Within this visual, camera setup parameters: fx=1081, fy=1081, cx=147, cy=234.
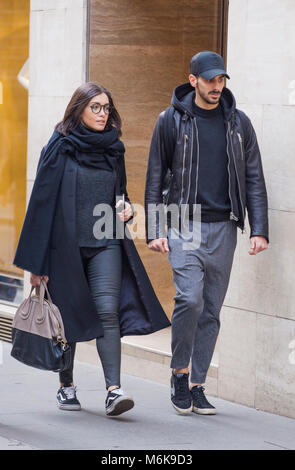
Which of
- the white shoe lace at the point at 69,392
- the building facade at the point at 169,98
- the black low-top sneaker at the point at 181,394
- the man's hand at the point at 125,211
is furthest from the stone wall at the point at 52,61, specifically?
the black low-top sneaker at the point at 181,394

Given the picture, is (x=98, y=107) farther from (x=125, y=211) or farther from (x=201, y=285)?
(x=201, y=285)

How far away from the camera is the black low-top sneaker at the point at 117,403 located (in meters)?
6.34

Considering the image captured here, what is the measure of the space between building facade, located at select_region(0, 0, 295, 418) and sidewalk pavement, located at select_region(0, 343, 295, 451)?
39 centimetres

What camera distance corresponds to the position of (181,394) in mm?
6633

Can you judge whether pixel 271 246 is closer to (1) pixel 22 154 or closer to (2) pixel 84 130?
(2) pixel 84 130

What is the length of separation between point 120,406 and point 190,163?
149 centimetres

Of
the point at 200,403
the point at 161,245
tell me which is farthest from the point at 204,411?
the point at 161,245

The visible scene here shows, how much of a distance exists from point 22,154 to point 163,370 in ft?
10.8

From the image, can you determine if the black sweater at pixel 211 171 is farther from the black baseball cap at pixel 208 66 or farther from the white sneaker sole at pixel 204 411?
the white sneaker sole at pixel 204 411

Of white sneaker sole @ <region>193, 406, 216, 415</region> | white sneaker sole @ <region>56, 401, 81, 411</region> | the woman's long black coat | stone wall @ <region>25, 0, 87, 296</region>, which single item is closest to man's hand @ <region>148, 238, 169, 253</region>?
the woman's long black coat

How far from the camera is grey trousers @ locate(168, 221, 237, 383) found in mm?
6422

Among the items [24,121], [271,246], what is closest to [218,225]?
[271,246]

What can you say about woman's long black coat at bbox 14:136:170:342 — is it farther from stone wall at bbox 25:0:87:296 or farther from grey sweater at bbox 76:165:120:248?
stone wall at bbox 25:0:87:296

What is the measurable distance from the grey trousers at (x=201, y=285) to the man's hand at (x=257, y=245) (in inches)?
6.6
